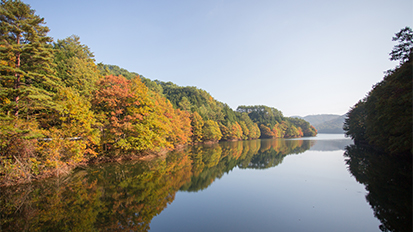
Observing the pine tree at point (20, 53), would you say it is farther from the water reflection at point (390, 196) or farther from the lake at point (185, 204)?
the water reflection at point (390, 196)

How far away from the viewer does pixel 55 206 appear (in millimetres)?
8875

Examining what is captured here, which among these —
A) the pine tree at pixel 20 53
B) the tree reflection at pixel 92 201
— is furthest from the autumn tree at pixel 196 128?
the pine tree at pixel 20 53

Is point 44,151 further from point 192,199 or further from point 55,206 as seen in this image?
point 192,199

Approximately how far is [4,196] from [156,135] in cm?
1392

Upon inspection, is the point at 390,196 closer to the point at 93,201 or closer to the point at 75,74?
the point at 93,201

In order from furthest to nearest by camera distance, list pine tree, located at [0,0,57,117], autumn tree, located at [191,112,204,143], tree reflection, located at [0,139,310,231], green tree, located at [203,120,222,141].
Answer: green tree, located at [203,120,222,141]
autumn tree, located at [191,112,204,143]
pine tree, located at [0,0,57,117]
tree reflection, located at [0,139,310,231]

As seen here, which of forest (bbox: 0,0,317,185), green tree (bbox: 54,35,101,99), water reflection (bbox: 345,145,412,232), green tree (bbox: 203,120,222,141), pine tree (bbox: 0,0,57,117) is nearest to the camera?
water reflection (bbox: 345,145,412,232)

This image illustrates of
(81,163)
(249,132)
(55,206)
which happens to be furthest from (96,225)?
(249,132)

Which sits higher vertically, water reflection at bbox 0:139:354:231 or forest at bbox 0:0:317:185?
forest at bbox 0:0:317:185

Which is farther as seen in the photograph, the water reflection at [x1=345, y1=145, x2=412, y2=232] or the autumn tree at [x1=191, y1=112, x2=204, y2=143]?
the autumn tree at [x1=191, y1=112, x2=204, y2=143]

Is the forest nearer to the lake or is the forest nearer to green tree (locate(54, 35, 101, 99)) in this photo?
green tree (locate(54, 35, 101, 99))

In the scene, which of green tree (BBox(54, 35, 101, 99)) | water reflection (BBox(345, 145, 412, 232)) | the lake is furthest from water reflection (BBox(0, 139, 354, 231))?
green tree (BBox(54, 35, 101, 99))

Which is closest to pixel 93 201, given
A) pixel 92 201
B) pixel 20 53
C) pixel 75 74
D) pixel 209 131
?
pixel 92 201

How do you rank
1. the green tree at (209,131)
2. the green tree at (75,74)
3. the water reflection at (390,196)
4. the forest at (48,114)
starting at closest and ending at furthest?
the water reflection at (390,196) < the forest at (48,114) < the green tree at (75,74) < the green tree at (209,131)
